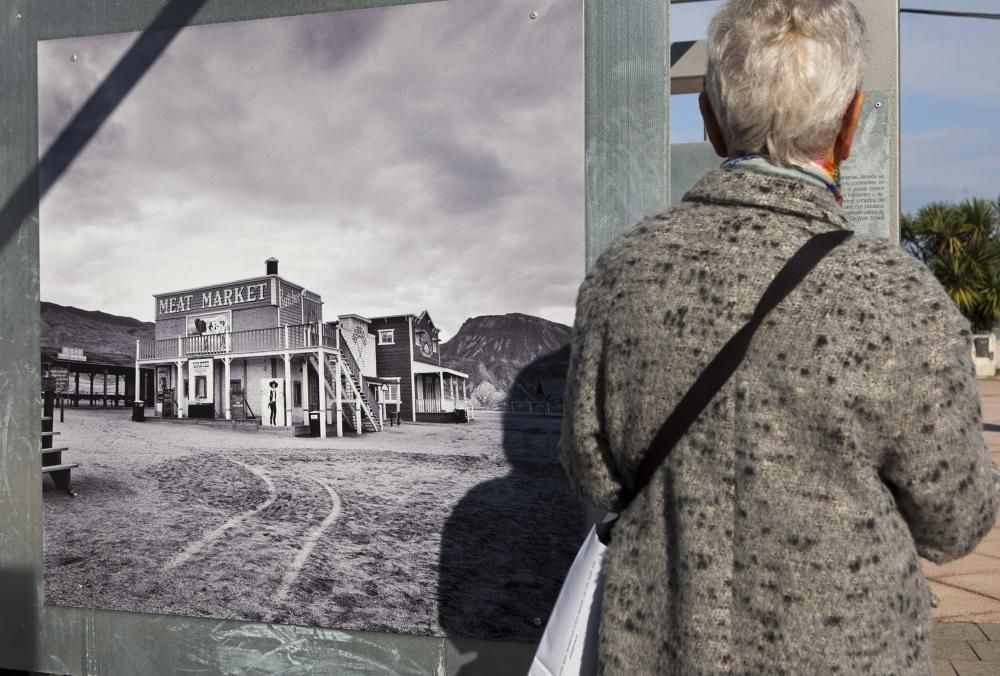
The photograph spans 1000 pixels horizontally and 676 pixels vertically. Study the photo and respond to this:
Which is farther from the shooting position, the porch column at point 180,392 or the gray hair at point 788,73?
the porch column at point 180,392

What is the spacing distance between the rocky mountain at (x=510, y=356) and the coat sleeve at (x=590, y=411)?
1.50 meters

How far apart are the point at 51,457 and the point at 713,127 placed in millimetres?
3037

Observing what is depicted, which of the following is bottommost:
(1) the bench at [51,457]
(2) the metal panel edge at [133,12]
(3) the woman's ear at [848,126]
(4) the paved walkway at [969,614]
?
(4) the paved walkway at [969,614]

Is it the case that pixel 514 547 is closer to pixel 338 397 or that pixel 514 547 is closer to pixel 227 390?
pixel 338 397

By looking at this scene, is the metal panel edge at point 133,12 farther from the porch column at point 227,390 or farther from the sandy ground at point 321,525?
the sandy ground at point 321,525

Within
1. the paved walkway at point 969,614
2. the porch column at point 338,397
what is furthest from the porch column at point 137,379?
the paved walkway at point 969,614

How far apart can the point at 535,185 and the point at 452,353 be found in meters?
0.65

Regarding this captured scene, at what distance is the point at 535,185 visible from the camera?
9.86ft

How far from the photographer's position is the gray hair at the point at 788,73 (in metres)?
1.31

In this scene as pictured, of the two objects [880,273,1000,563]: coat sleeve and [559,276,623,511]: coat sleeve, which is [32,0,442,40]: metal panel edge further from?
[880,273,1000,563]: coat sleeve

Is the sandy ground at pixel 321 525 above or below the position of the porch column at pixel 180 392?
below

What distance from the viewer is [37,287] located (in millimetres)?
3529

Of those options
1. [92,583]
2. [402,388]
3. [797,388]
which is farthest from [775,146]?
[92,583]

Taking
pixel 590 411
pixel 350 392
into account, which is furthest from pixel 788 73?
pixel 350 392
